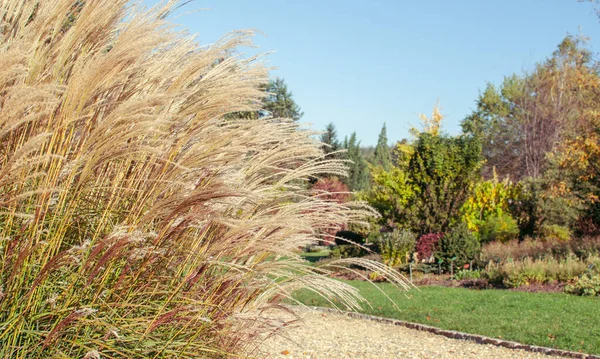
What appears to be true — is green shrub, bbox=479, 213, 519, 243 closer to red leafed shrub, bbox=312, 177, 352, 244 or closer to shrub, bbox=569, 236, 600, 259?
shrub, bbox=569, 236, 600, 259

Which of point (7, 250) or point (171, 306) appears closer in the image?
point (7, 250)

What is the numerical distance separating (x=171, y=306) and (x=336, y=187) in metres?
20.6

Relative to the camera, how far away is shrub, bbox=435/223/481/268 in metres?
13.4

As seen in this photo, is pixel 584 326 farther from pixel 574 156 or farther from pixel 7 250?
pixel 574 156

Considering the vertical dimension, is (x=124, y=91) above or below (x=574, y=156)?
below

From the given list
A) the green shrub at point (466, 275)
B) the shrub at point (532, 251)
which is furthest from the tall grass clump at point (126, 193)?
the shrub at point (532, 251)

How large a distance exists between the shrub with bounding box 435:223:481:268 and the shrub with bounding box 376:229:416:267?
111 centimetres

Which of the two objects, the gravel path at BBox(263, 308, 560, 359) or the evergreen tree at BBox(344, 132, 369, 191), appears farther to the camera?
the evergreen tree at BBox(344, 132, 369, 191)

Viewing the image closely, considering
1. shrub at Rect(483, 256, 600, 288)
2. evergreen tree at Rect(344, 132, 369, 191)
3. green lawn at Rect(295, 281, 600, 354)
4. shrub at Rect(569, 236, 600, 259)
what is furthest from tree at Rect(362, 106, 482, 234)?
evergreen tree at Rect(344, 132, 369, 191)

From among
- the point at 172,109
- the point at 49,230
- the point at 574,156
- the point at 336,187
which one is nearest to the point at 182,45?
the point at 172,109

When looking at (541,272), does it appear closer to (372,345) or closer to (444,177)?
(444,177)

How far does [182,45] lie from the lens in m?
2.77

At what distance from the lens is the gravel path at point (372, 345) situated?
586cm

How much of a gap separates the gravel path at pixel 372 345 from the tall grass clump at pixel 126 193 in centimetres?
270
